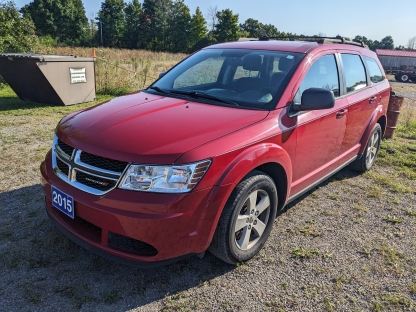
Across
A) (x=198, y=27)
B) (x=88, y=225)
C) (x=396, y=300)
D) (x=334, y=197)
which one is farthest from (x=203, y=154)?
(x=198, y=27)

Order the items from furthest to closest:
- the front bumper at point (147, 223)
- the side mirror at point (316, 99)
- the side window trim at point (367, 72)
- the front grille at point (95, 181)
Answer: the side window trim at point (367, 72)
the side mirror at point (316, 99)
the front grille at point (95, 181)
the front bumper at point (147, 223)

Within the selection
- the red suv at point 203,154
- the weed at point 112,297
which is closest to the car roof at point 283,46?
the red suv at point 203,154

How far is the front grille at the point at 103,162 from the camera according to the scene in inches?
87.4

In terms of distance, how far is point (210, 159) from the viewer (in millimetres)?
2244

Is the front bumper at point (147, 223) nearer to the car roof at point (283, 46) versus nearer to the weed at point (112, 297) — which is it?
the weed at point (112, 297)

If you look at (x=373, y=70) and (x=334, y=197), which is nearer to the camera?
(x=334, y=197)

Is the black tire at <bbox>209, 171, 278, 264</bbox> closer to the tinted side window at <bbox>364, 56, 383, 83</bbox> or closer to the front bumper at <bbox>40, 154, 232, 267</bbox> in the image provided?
the front bumper at <bbox>40, 154, 232, 267</bbox>

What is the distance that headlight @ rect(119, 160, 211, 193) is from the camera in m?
2.17

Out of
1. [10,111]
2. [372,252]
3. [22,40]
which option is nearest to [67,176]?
[372,252]

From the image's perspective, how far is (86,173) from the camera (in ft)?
7.68

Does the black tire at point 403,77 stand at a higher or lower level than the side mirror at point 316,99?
lower

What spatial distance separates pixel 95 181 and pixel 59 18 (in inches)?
2436

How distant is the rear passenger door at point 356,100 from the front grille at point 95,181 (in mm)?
Result: 2815

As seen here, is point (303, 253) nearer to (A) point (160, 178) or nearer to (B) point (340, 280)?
(B) point (340, 280)
